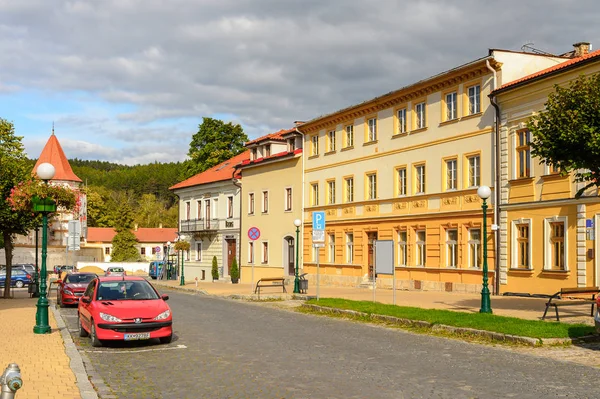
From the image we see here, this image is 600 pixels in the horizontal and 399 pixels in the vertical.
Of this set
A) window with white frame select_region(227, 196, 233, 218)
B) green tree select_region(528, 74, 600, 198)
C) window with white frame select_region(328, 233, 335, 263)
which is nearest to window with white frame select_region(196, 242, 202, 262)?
window with white frame select_region(227, 196, 233, 218)

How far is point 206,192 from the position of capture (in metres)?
55.9

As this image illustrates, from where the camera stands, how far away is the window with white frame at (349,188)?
3962 centimetres

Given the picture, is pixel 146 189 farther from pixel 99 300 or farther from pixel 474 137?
pixel 99 300

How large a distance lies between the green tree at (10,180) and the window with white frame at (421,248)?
1794 centimetres

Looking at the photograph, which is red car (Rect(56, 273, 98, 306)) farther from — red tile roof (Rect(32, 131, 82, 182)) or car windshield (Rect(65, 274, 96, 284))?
red tile roof (Rect(32, 131, 82, 182))

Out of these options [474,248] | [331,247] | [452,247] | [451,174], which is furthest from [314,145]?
[474,248]

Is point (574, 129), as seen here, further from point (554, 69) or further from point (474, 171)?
point (474, 171)

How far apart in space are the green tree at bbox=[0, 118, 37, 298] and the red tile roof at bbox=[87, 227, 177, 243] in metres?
80.7

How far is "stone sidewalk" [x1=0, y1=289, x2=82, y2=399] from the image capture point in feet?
29.8

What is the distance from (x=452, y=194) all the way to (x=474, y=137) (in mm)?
2879

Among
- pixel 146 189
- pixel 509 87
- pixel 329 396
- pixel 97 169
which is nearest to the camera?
pixel 329 396

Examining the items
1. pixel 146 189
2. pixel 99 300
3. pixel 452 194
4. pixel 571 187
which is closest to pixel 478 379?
pixel 99 300

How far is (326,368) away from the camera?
37.1 feet

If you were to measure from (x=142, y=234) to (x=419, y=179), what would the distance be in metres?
95.3
